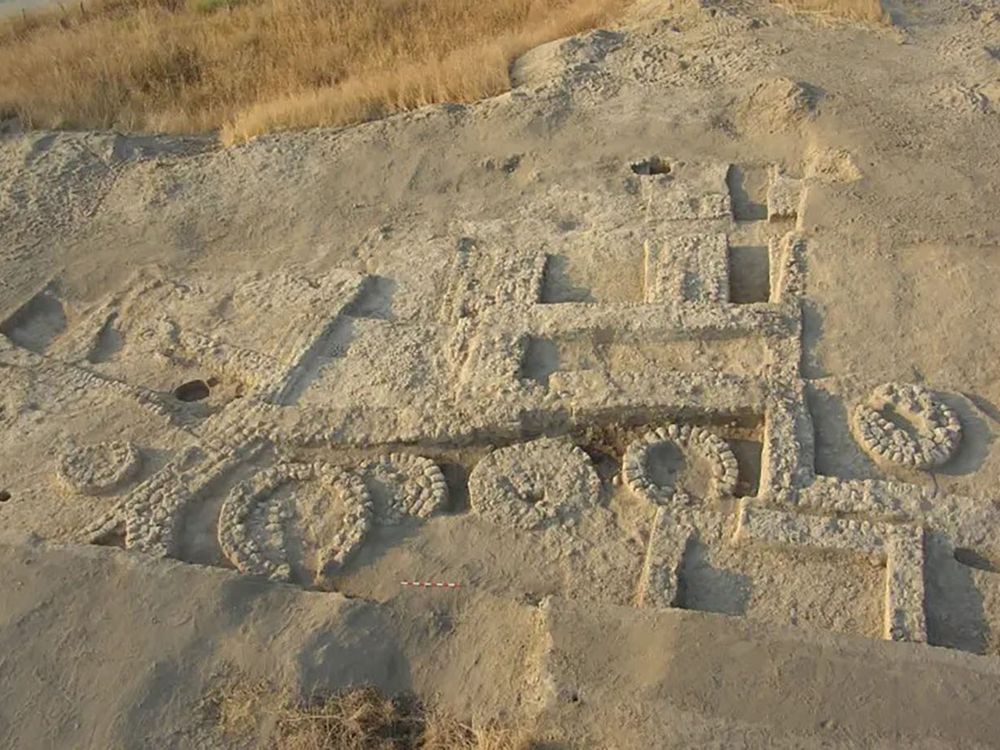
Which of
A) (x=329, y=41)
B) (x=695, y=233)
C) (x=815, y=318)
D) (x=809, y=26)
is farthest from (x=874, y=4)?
(x=329, y=41)

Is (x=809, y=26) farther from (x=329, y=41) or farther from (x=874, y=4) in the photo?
(x=329, y=41)

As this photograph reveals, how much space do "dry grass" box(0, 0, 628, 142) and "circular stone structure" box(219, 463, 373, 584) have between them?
3.63 metres

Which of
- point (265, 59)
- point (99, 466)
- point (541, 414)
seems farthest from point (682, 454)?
point (265, 59)

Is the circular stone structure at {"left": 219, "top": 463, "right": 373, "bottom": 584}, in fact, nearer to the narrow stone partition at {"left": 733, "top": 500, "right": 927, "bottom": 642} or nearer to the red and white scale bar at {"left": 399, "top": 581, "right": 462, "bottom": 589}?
the red and white scale bar at {"left": 399, "top": 581, "right": 462, "bottom": 589}

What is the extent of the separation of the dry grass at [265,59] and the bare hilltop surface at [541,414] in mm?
627

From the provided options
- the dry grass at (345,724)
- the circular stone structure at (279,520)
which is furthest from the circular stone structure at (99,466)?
the dry grass at (345,724)

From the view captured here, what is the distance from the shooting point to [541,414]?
4.52m

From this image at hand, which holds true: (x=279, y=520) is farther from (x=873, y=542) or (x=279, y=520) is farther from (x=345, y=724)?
(x=873, y=542)

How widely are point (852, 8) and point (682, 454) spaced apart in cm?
473

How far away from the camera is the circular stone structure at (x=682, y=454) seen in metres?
4.20

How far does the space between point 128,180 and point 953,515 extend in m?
5.49

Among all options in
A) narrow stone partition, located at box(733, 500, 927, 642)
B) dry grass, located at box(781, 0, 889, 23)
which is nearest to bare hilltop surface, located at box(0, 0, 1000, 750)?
narrow stone partition, located at box(733, 500, 927, 642)

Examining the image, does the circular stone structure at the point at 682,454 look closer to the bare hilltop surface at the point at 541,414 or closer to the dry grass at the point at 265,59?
the bare hilltop surface at the point at 541,414

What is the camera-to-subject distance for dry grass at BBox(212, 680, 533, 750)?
3.31 metres
